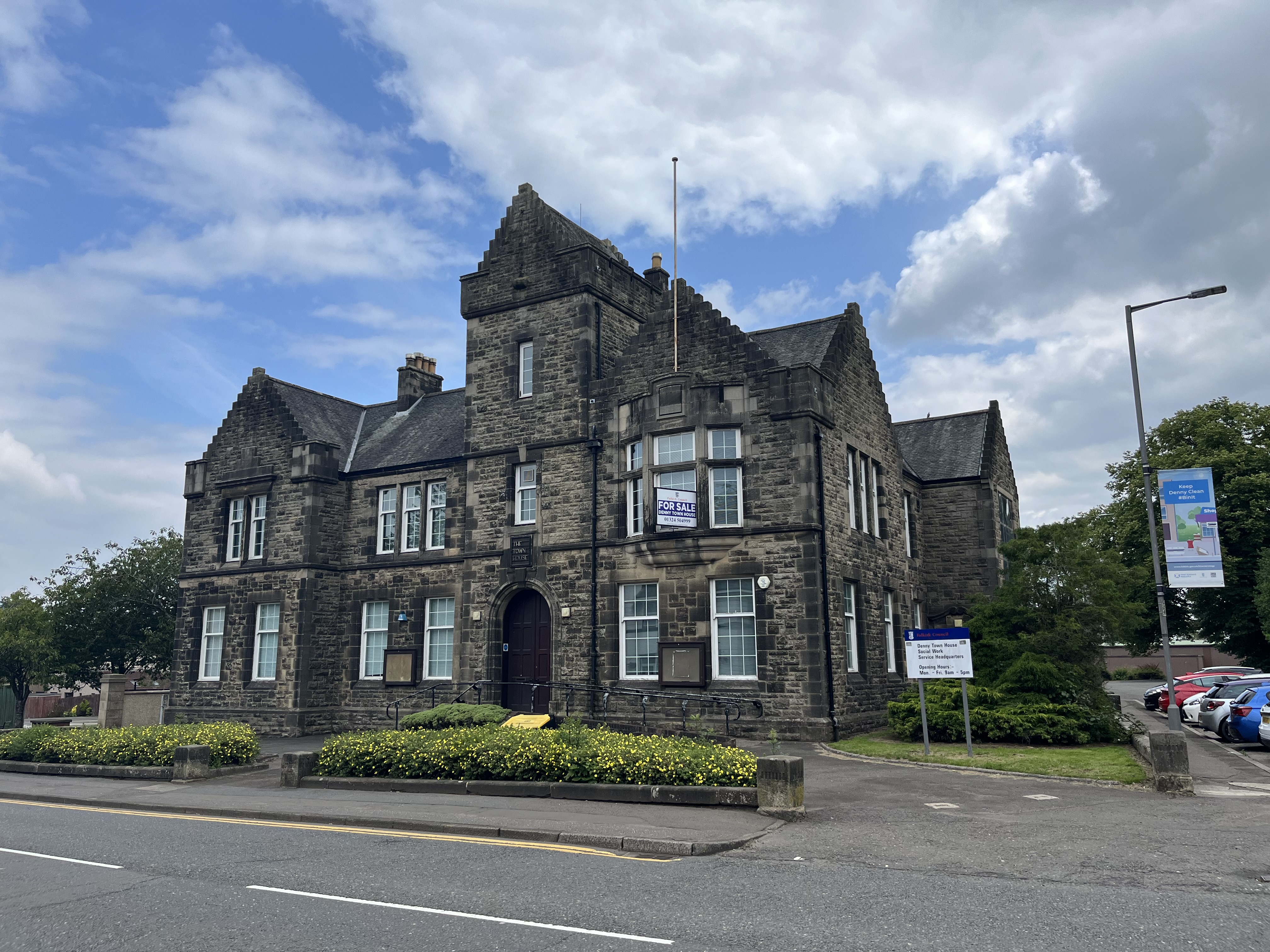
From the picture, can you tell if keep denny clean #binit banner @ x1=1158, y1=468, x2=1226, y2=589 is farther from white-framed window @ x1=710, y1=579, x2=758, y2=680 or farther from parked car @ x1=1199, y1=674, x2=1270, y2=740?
white-framed window @ x1=710, y1=579, x2=758, y2=680

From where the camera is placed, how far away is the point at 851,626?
24078 mm

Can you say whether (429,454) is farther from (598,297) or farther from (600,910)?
(600,910)

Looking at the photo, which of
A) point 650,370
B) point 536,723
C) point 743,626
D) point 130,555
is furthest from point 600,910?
point 130,555

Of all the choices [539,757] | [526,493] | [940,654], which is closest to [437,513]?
[526,493]

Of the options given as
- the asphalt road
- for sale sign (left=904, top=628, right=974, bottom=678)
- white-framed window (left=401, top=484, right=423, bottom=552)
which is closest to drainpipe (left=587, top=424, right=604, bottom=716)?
white-framed window (left=401, top=484, right=423, bottom=552)

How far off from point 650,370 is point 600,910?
17910 millimetres

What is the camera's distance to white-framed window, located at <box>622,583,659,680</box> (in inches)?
928

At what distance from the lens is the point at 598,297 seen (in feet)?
86.1

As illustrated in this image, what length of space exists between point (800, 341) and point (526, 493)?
8.63 meters

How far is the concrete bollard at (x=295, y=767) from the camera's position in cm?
1692

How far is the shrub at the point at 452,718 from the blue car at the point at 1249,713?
17.2 metres

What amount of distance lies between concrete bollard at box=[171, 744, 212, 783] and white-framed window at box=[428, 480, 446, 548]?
10722 mm

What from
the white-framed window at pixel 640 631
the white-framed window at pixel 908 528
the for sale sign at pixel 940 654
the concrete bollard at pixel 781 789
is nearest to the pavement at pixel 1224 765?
the for sale sign at pixel 940 654

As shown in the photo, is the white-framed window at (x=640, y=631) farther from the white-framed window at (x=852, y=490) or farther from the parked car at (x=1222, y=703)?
the parked car at (x=1222, y=703)
